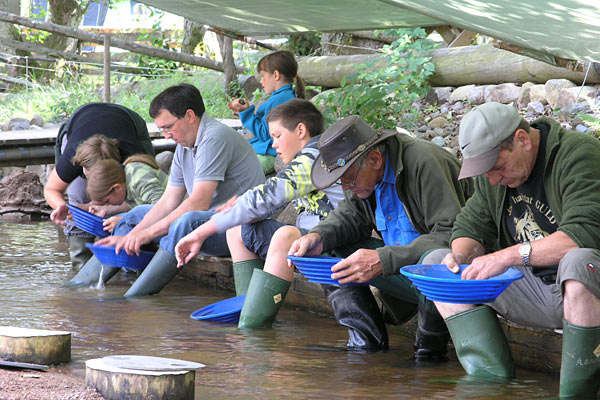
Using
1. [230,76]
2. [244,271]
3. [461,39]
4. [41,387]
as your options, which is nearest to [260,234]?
[244,271]

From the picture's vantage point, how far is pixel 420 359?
130 inches

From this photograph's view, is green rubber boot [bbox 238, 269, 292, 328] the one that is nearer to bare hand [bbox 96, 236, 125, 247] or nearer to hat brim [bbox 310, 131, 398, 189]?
hat brim [bbox 310, 131, 398, 189]

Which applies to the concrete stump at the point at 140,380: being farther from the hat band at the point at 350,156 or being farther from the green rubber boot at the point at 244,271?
the green rubber boot at the point at 244,271

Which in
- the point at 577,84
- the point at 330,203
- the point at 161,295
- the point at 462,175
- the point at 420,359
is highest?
the point at 577,84

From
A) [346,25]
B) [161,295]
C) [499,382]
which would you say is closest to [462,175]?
[499,382]

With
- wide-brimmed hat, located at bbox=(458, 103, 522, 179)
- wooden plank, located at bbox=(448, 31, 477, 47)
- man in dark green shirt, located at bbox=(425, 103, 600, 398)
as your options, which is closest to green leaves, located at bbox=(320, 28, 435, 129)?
wooden plank, located at bbox=(448, 31, 477, 47)

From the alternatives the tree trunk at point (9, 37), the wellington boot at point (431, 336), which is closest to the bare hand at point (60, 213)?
the wellington boot at point (431, 336)

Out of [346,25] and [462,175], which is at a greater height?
[346,25]

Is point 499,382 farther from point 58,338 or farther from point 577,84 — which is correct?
point 577,84

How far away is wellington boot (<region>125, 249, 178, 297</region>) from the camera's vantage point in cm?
468

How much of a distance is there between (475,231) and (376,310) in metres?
0.67

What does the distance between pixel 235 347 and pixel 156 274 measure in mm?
1316

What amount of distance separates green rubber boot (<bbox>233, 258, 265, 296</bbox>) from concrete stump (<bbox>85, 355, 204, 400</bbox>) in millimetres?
1706

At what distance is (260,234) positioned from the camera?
13.4 feet
